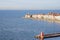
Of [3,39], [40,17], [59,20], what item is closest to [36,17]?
[40,17]

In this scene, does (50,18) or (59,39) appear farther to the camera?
(50,18)

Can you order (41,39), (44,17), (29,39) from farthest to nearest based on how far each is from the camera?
(44,17) < (29,39) < (41,39)

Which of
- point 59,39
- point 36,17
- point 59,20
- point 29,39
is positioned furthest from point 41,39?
point 36,17

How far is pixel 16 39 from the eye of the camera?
30.8 metres

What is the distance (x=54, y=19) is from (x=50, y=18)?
158 inches

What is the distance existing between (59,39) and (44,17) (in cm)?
5248

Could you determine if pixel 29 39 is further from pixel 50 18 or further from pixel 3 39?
pixel 50 18

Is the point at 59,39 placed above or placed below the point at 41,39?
below

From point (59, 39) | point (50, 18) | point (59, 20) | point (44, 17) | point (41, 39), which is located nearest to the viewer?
point (41, 39)

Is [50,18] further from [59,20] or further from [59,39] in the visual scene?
[59,39]

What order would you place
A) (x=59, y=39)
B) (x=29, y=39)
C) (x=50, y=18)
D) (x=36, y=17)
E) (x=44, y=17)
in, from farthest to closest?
(x=36, y=17) < (x=44, y=17) < (x=50, y=18) < (x=29, y=39) < (x=59, y=39)

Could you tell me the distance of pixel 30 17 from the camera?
88375 mm

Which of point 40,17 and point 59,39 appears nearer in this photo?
point 59,39

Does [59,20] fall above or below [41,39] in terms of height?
below
